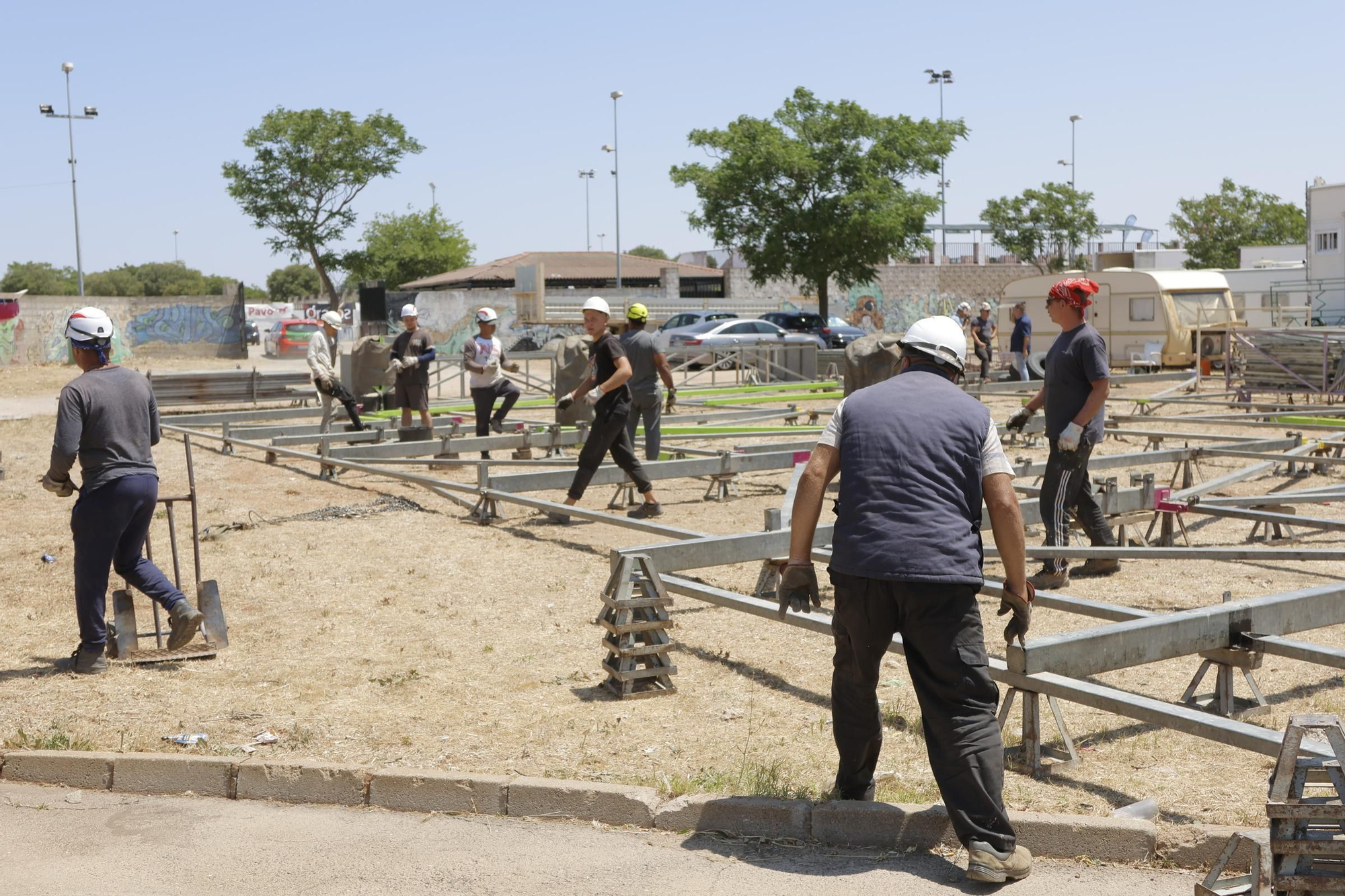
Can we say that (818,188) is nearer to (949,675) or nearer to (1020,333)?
(1020,333)

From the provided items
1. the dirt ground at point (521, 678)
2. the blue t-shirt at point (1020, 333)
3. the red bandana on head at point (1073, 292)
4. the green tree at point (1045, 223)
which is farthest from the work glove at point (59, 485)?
the green tree at point (1045, 223)

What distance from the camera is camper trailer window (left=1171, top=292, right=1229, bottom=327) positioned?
27547mm

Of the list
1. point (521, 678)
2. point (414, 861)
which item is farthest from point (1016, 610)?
point (521, 678)

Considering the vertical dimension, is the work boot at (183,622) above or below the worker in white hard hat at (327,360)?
below

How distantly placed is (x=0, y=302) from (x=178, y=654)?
37.0 metres

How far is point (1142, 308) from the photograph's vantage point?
1099 inches

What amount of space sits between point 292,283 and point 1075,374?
121678 mm

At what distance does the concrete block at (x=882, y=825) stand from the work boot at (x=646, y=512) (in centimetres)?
627

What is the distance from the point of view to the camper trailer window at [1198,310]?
90.4 feet

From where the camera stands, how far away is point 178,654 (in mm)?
6715

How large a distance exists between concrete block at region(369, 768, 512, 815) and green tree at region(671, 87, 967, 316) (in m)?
36.7

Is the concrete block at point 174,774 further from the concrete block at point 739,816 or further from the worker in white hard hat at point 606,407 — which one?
the worker in white hard hat at point 606,407

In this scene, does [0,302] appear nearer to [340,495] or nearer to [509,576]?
[340,495]

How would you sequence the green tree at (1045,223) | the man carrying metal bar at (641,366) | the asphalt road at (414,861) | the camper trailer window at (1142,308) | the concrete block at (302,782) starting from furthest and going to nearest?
the green tree at (1045,223)
the camper trailer window at (1142,308)
the man carrying metal bar at (641,366)
the concrete block at (302,782)
the asphalt road at (414,861)
